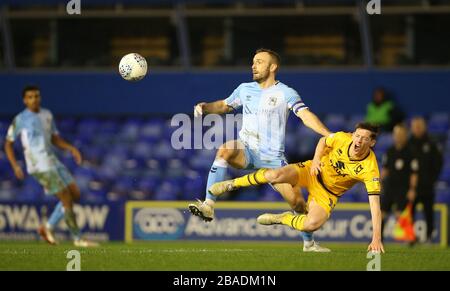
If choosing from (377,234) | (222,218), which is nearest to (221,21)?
(222,218)

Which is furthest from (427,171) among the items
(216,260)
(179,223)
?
(216,260)

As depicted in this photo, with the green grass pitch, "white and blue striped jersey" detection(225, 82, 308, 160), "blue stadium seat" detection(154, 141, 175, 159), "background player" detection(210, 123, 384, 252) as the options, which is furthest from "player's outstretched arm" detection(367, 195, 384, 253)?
"blue stadium seat" detection(154, 141, 175, 159)

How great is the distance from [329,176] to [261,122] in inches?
43.8

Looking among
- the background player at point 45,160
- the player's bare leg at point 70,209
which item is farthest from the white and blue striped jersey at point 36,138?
the player's bare leg at point 70,209

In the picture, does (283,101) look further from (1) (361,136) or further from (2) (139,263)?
(2) (139,263)

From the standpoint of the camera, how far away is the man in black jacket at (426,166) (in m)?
18.5

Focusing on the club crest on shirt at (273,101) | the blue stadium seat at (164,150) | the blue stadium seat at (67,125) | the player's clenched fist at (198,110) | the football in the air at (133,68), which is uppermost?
the football in the air at (133,68)

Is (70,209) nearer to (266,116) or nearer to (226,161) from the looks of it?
(226,161)

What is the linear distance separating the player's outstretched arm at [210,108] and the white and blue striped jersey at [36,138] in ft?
11.9

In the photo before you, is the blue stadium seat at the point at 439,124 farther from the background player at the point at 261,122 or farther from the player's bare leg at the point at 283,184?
the player's bare leg at the point at 283,184

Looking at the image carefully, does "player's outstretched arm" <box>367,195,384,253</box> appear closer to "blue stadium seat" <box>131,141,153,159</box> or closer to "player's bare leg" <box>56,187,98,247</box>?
"player's bare leg" <box>56,187,98,247</box>

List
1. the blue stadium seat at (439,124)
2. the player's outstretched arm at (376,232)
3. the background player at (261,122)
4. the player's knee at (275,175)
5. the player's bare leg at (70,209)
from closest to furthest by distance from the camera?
the player's outstretched arm at (376,232)
the player's knee at (275,175)
the background player at (261,122)
the player's bare leg at (70,209)
the blue stadium seat at (439,124)

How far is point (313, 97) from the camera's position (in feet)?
A: 73.8

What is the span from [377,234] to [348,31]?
11.2 meters
